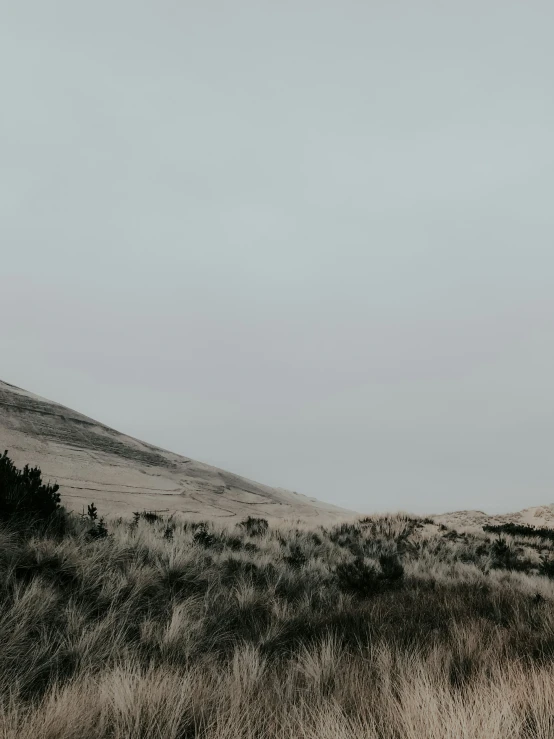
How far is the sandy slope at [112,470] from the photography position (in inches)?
610

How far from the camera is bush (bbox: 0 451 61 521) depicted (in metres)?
5.37

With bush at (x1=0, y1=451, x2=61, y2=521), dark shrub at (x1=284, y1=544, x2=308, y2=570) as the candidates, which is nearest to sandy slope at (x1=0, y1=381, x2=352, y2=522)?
dark shrub at (x1=284, y1=544, x2=308, y2=570)

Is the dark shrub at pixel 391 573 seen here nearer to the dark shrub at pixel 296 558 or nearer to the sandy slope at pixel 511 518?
the dark shrub at pixel 296 558

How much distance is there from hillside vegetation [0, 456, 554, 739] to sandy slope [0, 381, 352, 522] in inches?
337

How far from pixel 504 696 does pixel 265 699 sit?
136 centimetres

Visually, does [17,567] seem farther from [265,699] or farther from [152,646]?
[265,699]

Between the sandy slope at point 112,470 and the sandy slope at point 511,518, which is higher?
the sandy slope at point 511,518

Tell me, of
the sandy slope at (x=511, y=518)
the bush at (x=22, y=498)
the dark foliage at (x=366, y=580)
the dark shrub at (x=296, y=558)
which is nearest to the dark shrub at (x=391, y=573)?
the dark foliage at (x=366, y=580)

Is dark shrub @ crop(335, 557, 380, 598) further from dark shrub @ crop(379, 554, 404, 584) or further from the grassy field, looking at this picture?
dark shrub @ crop(379, 554, 404, 584)

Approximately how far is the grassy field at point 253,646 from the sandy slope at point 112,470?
28.3 ft

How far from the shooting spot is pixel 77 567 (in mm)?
4699

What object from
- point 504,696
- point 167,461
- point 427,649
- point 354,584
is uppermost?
point 504,696

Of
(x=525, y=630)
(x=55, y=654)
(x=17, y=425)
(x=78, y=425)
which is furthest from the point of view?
(x=78, y=425)

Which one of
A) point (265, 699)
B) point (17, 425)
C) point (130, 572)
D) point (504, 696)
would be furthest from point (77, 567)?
point (17, 425)
